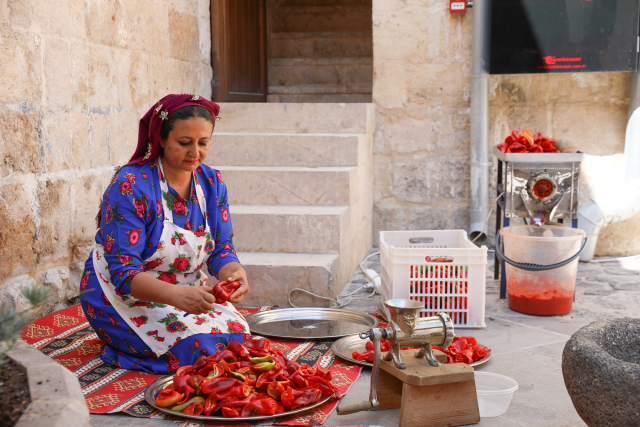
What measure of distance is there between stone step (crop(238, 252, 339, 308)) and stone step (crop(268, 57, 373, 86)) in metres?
4.14

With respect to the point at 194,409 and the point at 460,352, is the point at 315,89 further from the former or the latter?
the point at 194,409

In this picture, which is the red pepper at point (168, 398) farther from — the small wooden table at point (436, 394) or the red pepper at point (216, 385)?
the small wooden table at point (436, 394)

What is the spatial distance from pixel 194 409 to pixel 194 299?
40 cm

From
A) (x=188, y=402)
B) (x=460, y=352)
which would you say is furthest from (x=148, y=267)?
(x=460, y=352)

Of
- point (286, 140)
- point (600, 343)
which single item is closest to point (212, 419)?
point (600, 343)

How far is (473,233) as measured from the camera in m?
5.50

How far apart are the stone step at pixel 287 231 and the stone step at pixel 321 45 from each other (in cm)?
433

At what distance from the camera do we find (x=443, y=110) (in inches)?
223

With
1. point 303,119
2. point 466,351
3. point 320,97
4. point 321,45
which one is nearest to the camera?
point 466,351

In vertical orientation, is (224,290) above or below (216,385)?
above

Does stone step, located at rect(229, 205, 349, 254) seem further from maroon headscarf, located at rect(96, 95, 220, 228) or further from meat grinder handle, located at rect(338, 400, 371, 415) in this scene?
meat grinder handle, located at rect(338, 400, 371, 415)

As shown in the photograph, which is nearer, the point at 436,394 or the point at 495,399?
Answer: the point at 436,394

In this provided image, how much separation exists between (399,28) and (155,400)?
4063 mm

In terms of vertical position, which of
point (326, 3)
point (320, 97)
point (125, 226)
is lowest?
point (125, 226)
